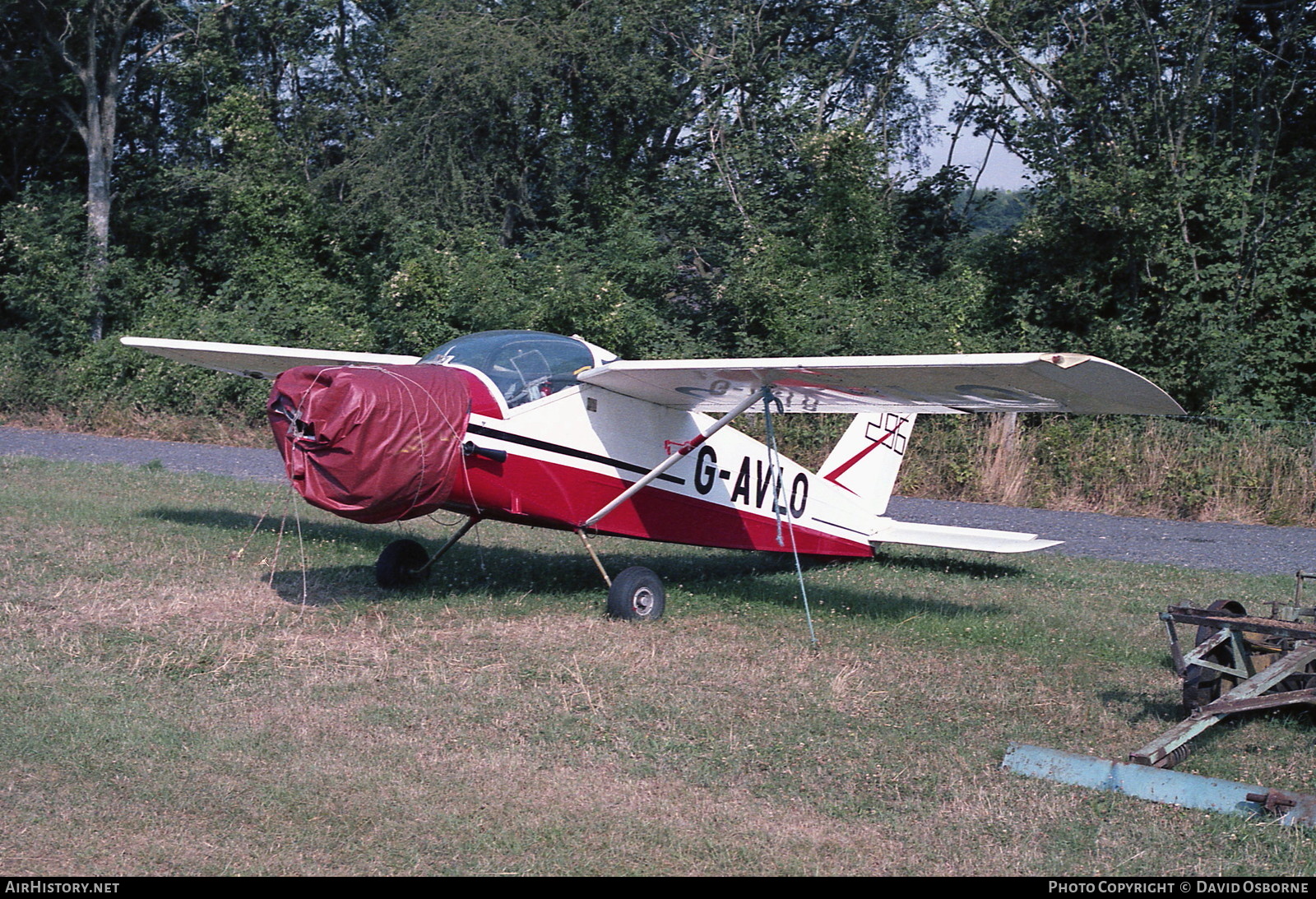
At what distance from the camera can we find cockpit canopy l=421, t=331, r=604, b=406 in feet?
26.7

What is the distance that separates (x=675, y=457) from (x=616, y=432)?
0.59 metres

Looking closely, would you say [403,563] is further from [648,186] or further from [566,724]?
[648,186]

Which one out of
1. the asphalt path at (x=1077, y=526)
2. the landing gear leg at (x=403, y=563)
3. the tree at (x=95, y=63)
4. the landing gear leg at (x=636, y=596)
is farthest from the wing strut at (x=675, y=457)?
the tree at (x=95, y=63)

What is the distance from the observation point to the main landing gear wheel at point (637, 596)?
8188 mm

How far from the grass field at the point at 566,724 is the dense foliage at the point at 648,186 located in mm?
9548

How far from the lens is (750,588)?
9797 millimetres

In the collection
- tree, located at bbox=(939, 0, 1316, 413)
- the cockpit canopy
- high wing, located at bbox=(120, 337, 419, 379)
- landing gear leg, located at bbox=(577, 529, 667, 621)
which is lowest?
landing gear leg, located at bbox=(577, 529, 667, 621)

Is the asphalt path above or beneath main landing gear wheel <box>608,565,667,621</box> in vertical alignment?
beneath

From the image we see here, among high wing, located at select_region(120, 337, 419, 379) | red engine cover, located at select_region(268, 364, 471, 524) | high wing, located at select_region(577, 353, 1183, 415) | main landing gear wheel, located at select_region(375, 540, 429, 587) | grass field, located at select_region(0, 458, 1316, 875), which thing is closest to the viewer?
grass field, located at select_region(0, 458, 1316, 875)

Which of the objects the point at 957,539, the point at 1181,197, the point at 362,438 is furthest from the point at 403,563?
the point at 1181,197

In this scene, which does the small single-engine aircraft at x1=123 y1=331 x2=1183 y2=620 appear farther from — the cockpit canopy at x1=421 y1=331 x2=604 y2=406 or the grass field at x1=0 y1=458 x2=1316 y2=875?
the grass field at x1=0 y1=458 x2=1316 y2=875

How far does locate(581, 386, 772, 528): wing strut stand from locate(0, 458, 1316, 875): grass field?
29.9 inches

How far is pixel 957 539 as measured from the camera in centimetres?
1023

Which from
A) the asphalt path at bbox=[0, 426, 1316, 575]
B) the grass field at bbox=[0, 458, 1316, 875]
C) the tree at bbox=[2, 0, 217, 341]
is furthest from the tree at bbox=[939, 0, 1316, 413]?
the tree at bbox=[2, 0, 217, 341]
